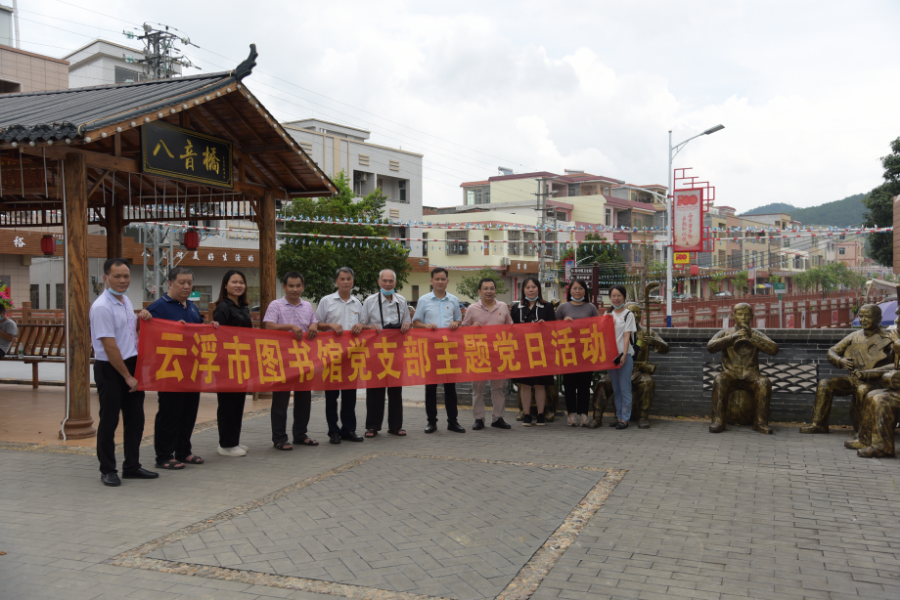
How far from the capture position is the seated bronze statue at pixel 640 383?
8.43 meters

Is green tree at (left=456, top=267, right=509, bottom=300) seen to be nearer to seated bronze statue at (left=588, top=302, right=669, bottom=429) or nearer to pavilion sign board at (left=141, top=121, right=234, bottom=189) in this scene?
pavilion sign board at (left=141, top=121, right=234, bottom=189)

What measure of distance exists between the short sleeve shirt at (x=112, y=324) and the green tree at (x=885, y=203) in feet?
125

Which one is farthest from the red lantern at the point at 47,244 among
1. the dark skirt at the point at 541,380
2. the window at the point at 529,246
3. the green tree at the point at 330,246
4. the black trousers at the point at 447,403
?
the window at the point at 529,246

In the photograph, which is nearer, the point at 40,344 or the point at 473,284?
the point at 40,344

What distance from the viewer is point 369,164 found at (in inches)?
1730

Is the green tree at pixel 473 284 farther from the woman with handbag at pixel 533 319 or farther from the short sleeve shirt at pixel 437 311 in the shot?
the short sleeve shirt at pixel 437 311

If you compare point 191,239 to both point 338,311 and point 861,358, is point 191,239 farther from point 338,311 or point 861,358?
point 861,358

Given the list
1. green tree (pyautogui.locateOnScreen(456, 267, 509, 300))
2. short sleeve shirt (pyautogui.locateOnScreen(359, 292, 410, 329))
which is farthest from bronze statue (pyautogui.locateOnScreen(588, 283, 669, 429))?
green tree (pyautogui.locateOnScreen(456, 267, 509, 300))

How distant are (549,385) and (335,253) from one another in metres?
22.6

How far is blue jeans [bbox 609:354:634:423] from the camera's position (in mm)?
8289

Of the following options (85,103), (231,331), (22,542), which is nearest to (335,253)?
(85,103)

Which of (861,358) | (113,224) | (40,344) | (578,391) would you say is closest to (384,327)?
(578,391)

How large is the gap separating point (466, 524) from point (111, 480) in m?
3.10

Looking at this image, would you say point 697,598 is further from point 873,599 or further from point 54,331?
point 54,331
